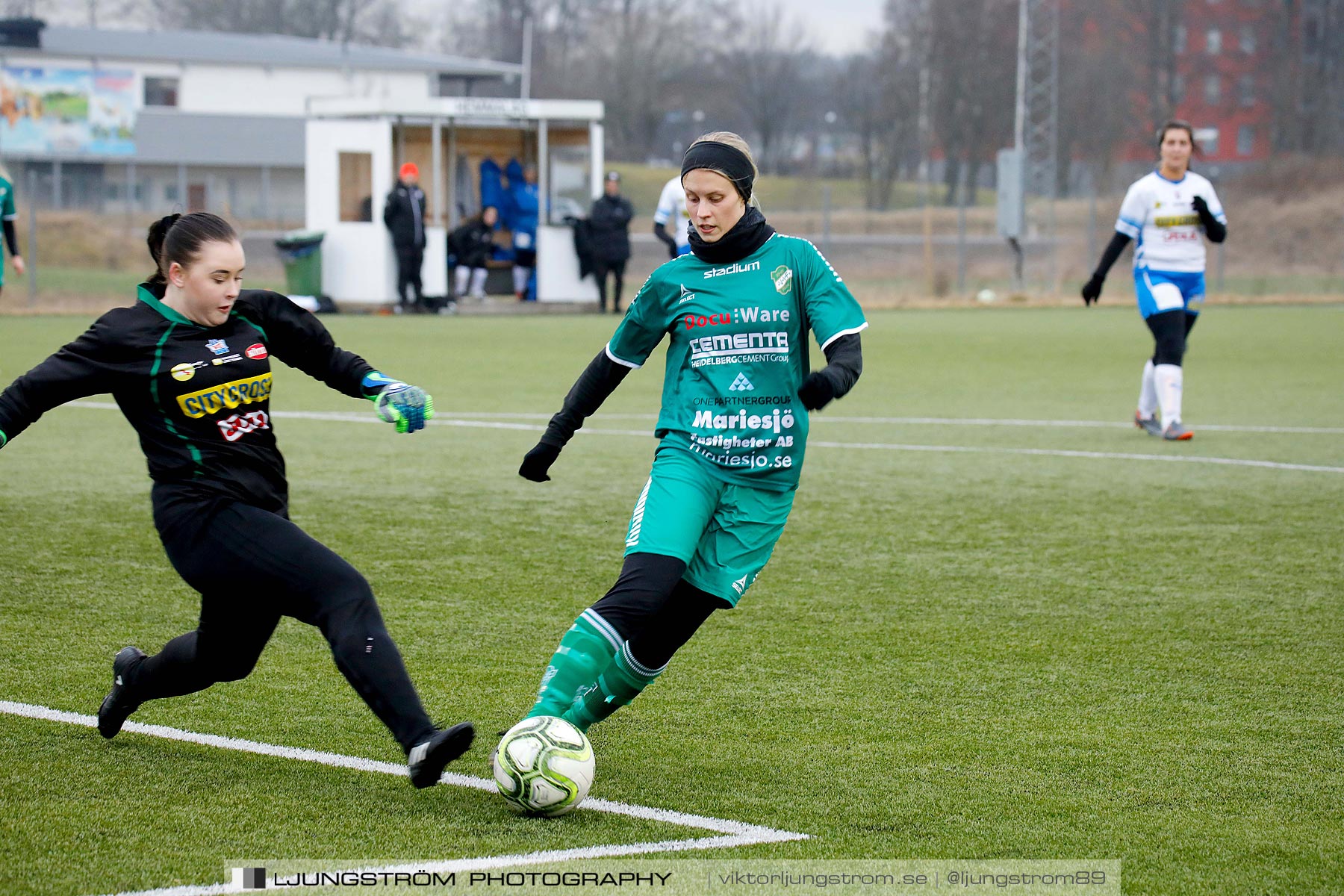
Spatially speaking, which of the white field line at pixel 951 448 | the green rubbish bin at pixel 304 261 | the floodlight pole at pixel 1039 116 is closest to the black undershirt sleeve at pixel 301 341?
the white field line at pixel 951 448

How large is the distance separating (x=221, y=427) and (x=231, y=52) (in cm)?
5837

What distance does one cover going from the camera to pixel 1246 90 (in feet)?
228

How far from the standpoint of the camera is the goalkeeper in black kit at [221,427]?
4035 millimetres

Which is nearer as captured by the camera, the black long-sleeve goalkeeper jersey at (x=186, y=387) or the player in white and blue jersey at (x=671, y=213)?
the black long-sleeve goalkeeper jersey at (x=186, y=387)

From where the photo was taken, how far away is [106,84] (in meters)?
56.0

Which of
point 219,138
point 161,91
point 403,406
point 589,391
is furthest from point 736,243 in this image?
point 161,91

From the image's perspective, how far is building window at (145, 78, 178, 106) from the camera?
57.6 m

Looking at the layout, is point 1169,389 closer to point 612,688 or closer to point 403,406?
point 612,688

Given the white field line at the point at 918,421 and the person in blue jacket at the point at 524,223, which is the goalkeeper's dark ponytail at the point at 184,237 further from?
the person in blue jacket at the point at 524,223

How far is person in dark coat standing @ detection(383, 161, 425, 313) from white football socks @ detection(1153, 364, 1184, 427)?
49.2ft

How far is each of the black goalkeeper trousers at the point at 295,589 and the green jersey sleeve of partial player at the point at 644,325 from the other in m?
0.97

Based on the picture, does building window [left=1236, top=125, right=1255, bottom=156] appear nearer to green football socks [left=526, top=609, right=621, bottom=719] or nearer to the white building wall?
the white building wall

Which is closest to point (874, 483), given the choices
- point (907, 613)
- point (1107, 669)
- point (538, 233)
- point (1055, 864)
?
point (907, 613)

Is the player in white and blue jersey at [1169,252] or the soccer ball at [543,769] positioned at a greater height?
the player in white and blue jersey at [1169,252]
